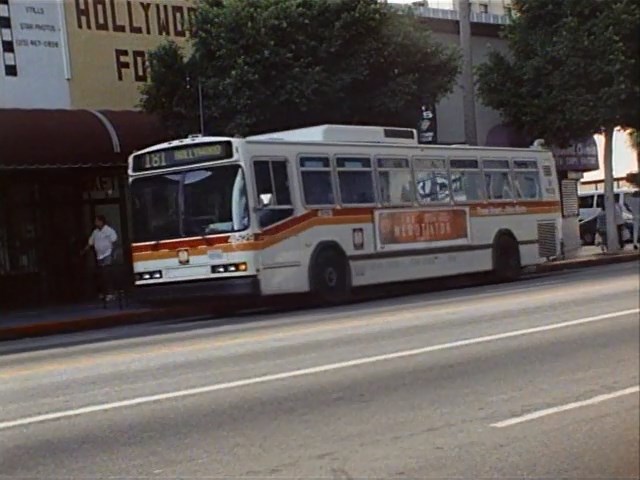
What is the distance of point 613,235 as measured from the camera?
2142cm

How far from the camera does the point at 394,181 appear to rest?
58.0 ft

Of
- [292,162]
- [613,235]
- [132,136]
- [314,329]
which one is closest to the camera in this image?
[314,329]

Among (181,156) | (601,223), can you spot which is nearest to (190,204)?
(181,156)

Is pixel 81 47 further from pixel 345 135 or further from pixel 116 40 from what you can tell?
pixel 345 135

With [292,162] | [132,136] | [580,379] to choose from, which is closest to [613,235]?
[292,162]

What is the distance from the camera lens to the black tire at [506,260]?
63.9 ft

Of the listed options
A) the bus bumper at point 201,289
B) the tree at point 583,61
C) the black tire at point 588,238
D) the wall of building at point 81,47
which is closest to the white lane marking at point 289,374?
the tree at point 583,61

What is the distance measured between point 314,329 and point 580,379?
4.89 m

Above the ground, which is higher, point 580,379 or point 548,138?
point 548,138

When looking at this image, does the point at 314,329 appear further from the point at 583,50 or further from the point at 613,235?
the point at 613,235

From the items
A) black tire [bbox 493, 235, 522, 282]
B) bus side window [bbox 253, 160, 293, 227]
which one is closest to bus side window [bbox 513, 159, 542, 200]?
black tire [bbox 493, 235, 522, 282]

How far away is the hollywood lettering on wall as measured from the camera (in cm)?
2033

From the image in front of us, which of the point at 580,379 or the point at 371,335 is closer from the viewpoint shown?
the point at 580,379

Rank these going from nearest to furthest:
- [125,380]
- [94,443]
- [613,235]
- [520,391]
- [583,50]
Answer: [583,50]
[94,443]
[520,391]
[125,380]
[613,235]
